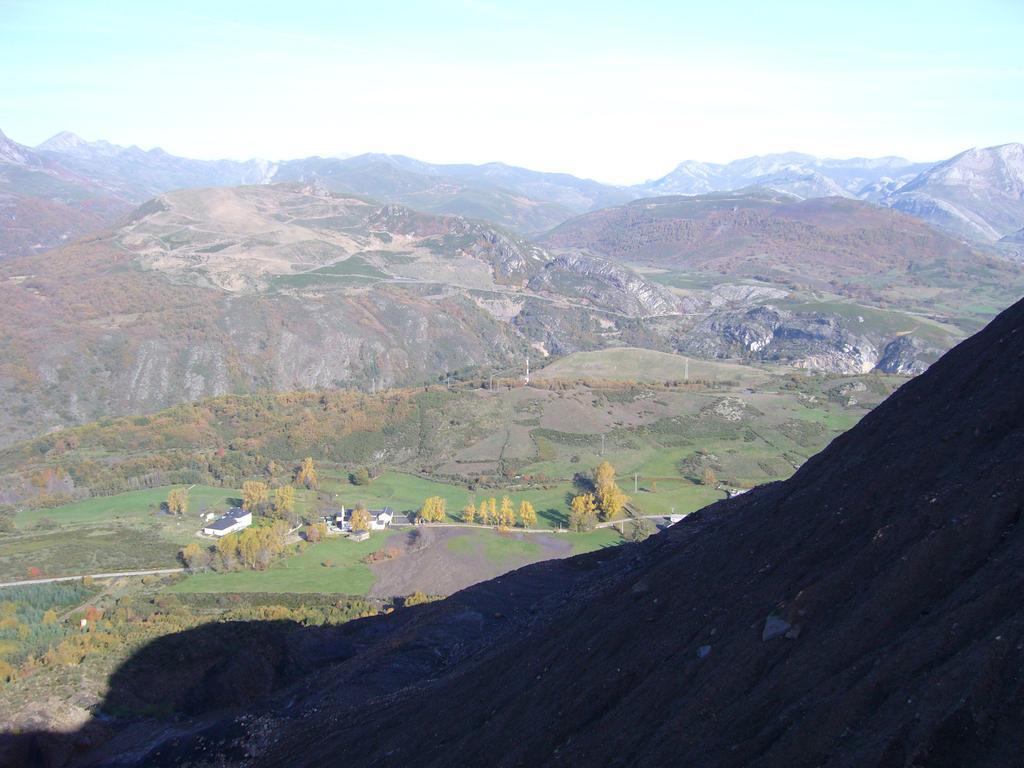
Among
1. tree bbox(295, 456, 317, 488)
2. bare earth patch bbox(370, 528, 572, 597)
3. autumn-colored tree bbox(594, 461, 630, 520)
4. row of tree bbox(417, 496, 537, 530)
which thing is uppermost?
autumn-colored tree bbox(594, 461, 630, 520)

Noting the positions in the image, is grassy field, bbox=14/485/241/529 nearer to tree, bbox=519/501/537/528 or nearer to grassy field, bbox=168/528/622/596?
grassy field, bbox=168/528/622/596

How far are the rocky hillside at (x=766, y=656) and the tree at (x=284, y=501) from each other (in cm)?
2770

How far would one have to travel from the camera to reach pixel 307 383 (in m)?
104

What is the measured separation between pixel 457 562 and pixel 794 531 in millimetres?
34792

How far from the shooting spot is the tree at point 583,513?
5594 cm

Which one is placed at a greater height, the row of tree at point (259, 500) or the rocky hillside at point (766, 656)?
the rocky hillside at point (766, 656)

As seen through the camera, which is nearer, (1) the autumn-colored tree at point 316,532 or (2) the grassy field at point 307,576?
(2) the grassy field at point 307,576

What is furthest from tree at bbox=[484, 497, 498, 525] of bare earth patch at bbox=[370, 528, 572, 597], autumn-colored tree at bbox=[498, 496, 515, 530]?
bare earth patch at bbox=[370, 528, 572, 597]

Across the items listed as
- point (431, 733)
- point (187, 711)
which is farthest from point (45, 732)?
point (431, 733)

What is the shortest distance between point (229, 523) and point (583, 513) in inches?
1015

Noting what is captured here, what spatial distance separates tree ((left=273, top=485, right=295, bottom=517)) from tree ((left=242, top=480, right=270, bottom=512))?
3.20 ft

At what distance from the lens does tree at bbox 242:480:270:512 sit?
59781 mm

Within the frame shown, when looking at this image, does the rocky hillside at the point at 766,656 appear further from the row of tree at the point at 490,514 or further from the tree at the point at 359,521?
the row of tree at the point at 490,514

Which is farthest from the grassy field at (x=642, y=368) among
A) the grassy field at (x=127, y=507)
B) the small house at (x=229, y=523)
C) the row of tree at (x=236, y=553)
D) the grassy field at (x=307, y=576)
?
the row of tree at (x=236, y=553)
